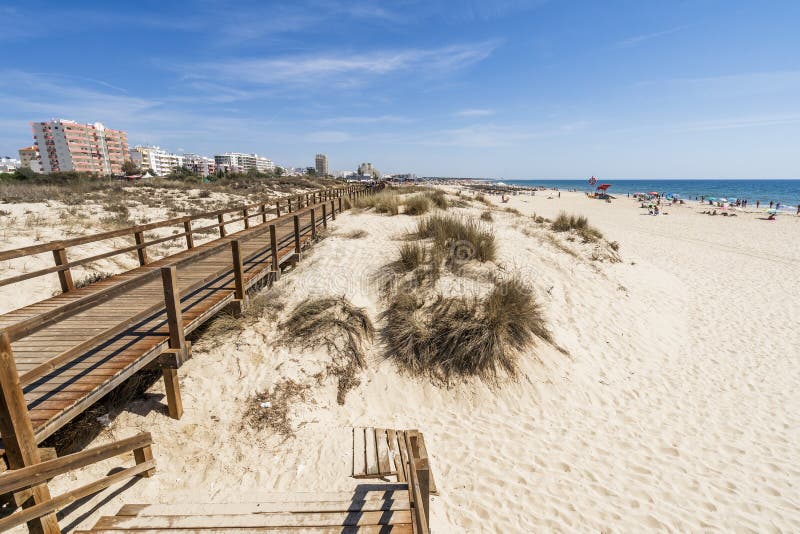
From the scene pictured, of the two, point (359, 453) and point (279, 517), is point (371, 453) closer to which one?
point (359, 453)

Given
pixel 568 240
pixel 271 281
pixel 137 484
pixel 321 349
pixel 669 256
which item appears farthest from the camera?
pixel 669 256

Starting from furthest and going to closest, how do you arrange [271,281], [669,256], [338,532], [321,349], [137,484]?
[669,256]
[271,281]
[321,349]
[137,484]
[338,532]

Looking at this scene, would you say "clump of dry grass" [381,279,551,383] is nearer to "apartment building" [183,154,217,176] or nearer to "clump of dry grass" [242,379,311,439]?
"clump of dry grass" [242,379,311,439]

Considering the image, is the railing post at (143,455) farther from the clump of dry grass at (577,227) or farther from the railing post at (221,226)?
the clump of dry grass at (577,227)

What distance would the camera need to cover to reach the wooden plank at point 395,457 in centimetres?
396

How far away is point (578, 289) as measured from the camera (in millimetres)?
8742

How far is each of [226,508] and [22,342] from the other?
320 centimetres

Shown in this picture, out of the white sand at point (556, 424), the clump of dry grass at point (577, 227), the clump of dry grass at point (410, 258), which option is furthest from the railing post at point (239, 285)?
the clump of dry grass at point (577, 227)

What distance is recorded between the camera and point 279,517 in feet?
9.37

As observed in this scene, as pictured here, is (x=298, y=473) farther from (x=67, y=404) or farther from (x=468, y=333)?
(x=468, y=333)

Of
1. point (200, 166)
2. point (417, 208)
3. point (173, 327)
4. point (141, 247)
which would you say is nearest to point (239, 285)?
point (173, 327)

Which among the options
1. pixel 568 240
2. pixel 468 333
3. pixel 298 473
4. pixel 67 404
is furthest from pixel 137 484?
pixel 568 240

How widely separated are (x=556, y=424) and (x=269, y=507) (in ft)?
12.8

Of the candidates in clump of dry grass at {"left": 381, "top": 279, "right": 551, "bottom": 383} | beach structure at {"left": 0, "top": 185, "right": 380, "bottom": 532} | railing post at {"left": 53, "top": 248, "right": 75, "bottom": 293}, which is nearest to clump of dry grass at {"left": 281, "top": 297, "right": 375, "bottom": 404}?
clump of dry grass at {"left": 381, "top": 279, "right": 551, "bottom": 383}
